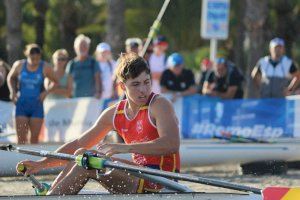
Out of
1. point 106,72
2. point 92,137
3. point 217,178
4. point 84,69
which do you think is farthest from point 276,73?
point 92,137

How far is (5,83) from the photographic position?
14.9 metres

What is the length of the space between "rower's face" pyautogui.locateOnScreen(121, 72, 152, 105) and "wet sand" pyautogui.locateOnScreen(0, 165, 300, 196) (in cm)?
270

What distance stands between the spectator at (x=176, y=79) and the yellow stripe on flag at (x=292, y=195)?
8.74 m

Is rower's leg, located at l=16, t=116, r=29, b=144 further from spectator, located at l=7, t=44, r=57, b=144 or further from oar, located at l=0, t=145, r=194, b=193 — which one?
oar, located at l=0, t=145, r=194, b=193

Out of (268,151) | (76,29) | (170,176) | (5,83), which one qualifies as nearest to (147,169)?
(170,176)

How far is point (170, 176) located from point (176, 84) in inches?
342

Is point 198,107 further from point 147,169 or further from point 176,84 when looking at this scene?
point 147,169

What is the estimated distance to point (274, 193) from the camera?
6.76m

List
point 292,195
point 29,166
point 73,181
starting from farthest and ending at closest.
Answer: point 29,166, point 73,181, point 292,195

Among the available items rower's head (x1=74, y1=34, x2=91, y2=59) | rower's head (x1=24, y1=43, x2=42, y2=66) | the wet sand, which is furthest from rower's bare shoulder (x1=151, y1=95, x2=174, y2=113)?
rower's head (x1=74, y1=34, x2=91, y2=59)

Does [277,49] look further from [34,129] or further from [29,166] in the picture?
[29,166]

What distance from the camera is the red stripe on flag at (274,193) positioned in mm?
6730

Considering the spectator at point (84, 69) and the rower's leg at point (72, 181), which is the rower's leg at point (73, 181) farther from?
the spectator at point (84, 69)

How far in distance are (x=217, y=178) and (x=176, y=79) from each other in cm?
322
